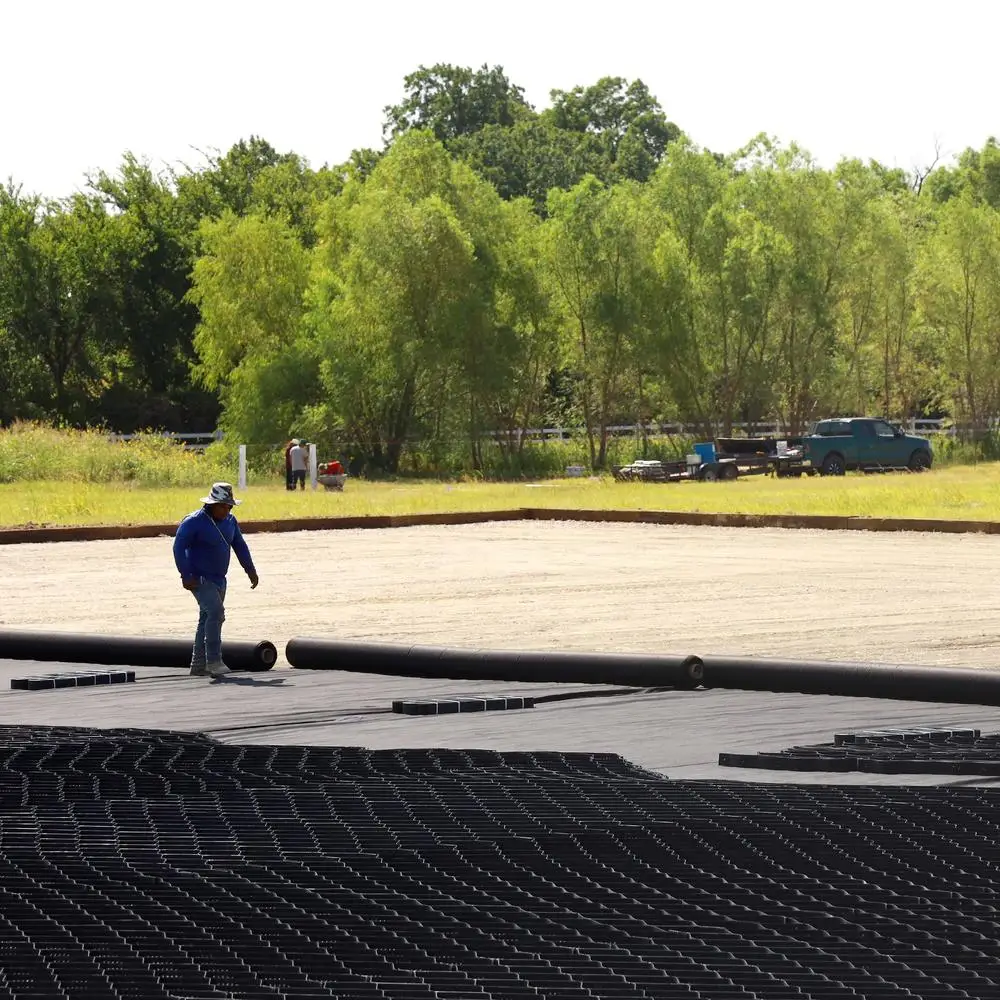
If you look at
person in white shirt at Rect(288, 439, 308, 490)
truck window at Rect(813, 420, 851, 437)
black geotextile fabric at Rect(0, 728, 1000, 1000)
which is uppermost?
truck window at Rect(813, 420, 851, 437)

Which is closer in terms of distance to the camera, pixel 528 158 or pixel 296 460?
pixel 296 460

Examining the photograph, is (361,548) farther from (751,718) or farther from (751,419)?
(751,419)

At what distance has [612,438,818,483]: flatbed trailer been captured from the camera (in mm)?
48438

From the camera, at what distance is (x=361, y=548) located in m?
26.2

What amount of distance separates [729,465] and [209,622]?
37.3 m

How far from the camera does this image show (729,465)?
49.9m

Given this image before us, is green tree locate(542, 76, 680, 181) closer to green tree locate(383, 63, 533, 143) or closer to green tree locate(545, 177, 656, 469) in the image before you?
green tree locate(383, 63, 533, 143)

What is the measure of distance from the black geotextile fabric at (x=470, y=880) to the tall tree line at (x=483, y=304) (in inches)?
1878

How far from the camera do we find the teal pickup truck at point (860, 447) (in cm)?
5197

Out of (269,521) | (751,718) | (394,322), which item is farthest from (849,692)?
(394,322)

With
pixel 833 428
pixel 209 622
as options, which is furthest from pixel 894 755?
pixel 833 428

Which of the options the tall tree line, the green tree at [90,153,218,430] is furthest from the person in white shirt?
the green tree at [90,153,218,430]

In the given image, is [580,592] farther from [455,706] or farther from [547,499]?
[547,499]

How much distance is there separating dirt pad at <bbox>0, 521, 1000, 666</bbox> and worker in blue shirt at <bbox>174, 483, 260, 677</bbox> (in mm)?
1754
